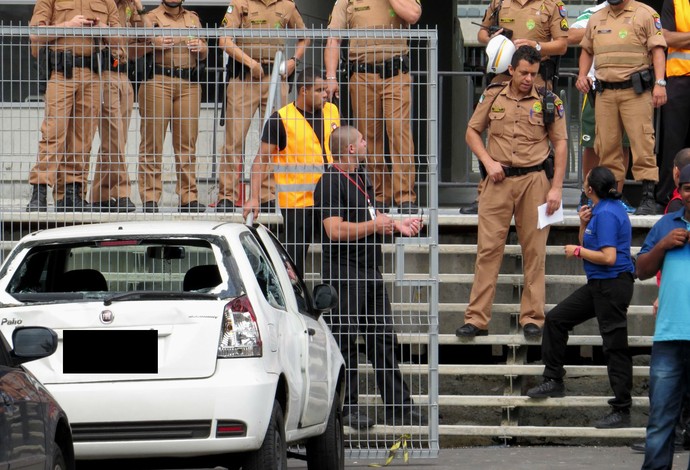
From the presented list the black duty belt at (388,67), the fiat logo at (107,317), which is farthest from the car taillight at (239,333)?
the black duty belt at (388,67)

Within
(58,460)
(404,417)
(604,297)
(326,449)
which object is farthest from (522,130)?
(58,460)

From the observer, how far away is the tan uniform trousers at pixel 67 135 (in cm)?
957

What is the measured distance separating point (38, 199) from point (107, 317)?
9.04 ft

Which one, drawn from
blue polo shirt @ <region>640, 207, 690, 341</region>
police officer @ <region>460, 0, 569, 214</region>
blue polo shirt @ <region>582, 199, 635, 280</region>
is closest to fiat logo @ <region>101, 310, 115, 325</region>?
blue polo shirt @ <region>640, 207, 690, 341</region>

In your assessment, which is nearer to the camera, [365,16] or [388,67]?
[388,67]

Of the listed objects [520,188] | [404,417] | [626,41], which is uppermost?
[626,41]

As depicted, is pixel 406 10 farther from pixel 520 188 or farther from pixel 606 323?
pixel 606 323

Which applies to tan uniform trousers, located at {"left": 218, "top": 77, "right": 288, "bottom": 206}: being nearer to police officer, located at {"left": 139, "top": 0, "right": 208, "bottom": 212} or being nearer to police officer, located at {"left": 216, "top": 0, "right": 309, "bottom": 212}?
police officer, located at {"left": 216, "top": 0, "right": 309, "bottom": 212}

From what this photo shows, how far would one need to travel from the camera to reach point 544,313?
11.1m

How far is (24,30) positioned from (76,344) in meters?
3.31

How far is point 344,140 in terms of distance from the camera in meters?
9.59

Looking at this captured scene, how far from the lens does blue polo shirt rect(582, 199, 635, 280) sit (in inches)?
400

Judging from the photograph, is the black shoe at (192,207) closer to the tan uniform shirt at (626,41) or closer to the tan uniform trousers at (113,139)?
the tan uniform trousers at (113,139)

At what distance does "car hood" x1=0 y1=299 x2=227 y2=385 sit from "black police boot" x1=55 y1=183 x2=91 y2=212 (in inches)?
101
